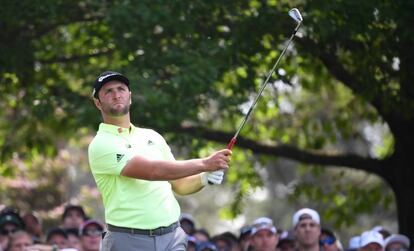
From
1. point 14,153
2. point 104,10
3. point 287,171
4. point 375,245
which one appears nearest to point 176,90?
point 104,10

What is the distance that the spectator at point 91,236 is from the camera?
12227 millimetres

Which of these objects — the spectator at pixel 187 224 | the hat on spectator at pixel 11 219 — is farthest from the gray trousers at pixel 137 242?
the spectator at pixel 187 224

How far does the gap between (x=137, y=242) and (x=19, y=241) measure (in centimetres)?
477

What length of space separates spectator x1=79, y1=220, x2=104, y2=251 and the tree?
112cm

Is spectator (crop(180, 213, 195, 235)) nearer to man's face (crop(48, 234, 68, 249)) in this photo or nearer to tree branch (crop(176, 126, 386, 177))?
tree branch (crop(176, 126, 386, 177))

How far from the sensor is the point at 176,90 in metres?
12.2

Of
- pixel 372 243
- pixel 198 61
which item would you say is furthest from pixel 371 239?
pixel 198 61

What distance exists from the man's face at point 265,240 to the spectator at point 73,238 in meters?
1.97

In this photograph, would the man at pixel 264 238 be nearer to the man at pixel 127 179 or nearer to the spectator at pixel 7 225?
the spectator at pixel 7 225

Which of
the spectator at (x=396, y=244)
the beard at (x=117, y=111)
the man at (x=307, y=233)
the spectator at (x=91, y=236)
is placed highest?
the beard at (x=117, y=111)

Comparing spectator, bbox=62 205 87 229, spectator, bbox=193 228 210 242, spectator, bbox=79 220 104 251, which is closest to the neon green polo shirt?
spectator, bbox=79 220 104 251

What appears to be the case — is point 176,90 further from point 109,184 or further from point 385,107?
point 109,184

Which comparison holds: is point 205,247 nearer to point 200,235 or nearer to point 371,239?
point 200,235

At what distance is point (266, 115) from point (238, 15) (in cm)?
419
